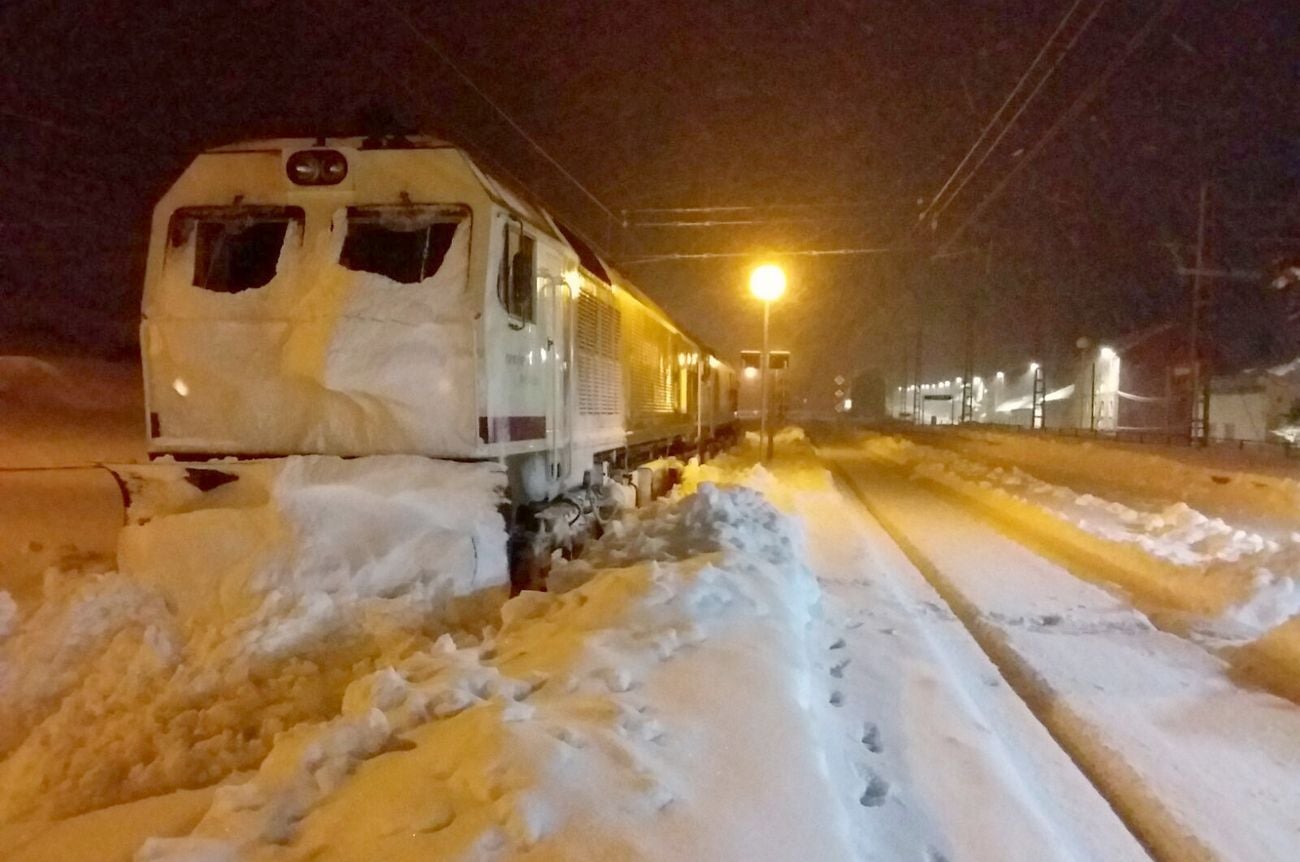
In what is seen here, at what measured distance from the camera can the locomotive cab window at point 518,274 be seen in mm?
7551

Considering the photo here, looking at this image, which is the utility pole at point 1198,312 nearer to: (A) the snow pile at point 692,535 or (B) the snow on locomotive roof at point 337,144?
(A) the snow pile at point 692,535

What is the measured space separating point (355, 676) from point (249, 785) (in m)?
2.12

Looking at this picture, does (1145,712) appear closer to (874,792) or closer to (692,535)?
(874,792)

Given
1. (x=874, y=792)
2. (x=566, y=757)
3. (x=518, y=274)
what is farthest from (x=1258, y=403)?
(x=566, y=757)

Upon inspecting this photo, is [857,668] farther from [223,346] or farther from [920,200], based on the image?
[920,200]

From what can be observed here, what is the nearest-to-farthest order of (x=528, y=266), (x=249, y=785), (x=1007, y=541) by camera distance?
(x=249, y=785)
(x=528, y=266)
(x=1007, y=541)

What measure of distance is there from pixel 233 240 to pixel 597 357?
193 inches

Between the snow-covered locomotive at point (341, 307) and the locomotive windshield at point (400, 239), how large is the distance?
0.04 ft

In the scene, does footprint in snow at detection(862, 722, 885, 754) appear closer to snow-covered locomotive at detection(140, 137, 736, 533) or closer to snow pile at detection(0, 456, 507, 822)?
snow pile at detection(0, 456, 507, 822)

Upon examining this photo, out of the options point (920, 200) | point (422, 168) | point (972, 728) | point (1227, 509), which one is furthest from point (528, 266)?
point (920, 200)

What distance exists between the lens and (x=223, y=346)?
24.0ft

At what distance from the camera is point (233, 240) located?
766 centimetres

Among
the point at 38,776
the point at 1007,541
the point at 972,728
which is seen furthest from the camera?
the point at 1007,541

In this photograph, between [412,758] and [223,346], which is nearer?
[412,758]
